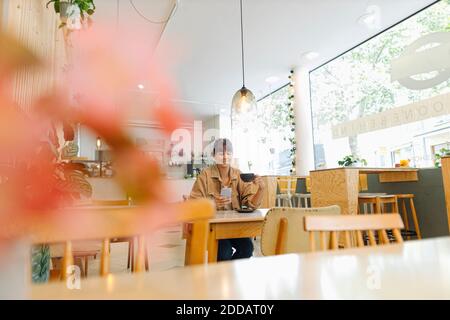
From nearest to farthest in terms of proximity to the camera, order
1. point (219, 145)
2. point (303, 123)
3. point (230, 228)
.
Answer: point (219, 145), point (230, 228), point (303, 123)

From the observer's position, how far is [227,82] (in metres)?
6.42

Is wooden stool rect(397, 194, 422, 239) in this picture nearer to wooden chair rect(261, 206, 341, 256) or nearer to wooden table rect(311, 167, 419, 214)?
wooden table rect(311, 167, 419, 214)

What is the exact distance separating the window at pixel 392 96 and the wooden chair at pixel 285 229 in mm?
3239

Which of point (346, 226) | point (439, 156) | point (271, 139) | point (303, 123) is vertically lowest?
point (346, 226)

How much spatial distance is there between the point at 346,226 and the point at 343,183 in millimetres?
2449

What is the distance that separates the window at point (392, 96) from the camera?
12.7ft

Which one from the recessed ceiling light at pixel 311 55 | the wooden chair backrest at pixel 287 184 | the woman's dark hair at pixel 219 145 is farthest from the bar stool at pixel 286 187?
the woman's dark hair at pixel 219 145

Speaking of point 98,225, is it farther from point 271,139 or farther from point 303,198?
point 271,139

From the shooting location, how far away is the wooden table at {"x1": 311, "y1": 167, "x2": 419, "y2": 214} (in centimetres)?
319

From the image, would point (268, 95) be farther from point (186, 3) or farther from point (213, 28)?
point (186, 3)

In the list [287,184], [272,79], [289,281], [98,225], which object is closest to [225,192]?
[289,281]

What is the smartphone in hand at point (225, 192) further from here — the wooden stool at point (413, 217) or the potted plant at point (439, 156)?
the potted plant at point (439, 156)

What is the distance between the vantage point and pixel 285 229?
5.02 feet
